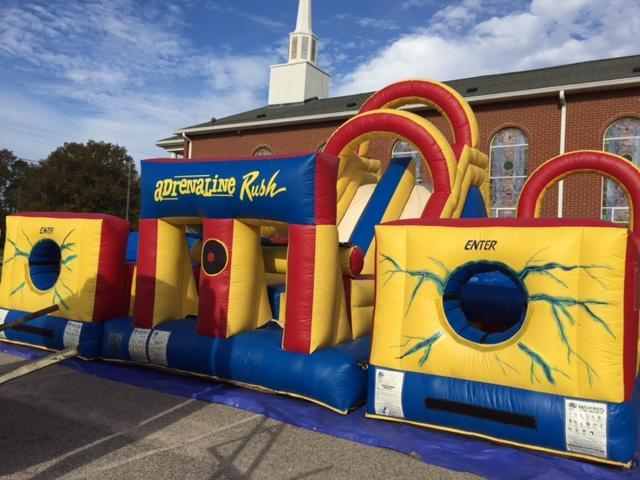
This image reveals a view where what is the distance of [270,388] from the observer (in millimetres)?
4934

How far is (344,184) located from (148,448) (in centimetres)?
561

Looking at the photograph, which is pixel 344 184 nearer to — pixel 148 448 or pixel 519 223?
pixel 519 223

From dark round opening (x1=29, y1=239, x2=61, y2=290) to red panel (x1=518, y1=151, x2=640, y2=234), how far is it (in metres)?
6.82

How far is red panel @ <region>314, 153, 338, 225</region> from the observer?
16.1 feet

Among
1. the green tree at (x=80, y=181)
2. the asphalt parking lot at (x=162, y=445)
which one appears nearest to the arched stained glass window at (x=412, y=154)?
the asphalt parking lot at (x=162, y=445)

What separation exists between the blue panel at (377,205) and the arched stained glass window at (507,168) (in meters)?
6.61

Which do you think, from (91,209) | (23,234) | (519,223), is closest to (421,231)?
(519,223)

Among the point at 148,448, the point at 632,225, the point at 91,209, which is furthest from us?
the point at 91,209

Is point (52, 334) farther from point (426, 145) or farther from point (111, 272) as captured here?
point (426, 145)

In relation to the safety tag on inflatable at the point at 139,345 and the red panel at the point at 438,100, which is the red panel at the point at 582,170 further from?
the safety tag on inflatable at the point at 139,345

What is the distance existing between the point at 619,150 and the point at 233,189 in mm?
10545

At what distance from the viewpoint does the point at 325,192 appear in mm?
4949

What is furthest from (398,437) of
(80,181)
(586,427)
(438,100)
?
(80,181)

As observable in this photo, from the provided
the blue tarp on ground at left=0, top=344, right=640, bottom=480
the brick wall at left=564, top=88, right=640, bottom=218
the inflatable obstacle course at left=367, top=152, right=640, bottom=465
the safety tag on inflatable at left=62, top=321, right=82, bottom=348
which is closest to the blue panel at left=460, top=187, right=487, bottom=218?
the inflatable obstacle course at left=367, top=152, right=640, bottom=465
